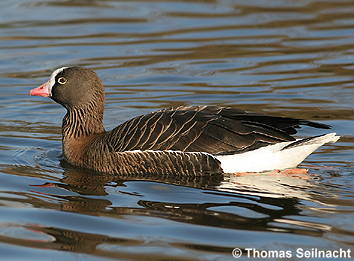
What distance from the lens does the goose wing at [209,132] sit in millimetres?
10836

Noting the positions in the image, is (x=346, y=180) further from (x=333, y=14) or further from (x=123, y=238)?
(x=333, y=14)

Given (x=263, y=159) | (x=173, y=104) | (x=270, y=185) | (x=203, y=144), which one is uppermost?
(x=173, y=104)

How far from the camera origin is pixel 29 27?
20.2 metres

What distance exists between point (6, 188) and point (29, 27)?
399 inches

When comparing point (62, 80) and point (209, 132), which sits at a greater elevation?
point (62, 80)

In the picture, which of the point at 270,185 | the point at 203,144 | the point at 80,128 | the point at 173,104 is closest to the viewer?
the point at 270,185

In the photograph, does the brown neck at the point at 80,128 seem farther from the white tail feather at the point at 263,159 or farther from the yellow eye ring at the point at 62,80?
the white tail feather at the point at 263,159

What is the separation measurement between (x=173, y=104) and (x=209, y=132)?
4110mm

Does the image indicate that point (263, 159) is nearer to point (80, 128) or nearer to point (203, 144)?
point (203, 144)

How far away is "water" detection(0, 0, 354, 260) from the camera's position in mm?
8695

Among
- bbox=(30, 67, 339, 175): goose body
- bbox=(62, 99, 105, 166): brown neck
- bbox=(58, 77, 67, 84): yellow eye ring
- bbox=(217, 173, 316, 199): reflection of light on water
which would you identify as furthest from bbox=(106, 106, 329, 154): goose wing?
bbox=(58, 77, 67, 84): yellow eye ring

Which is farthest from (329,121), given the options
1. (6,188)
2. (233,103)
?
(6,188)

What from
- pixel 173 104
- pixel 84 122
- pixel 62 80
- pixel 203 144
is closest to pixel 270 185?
pixel 203 144

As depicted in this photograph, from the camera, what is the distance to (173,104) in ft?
49.0
